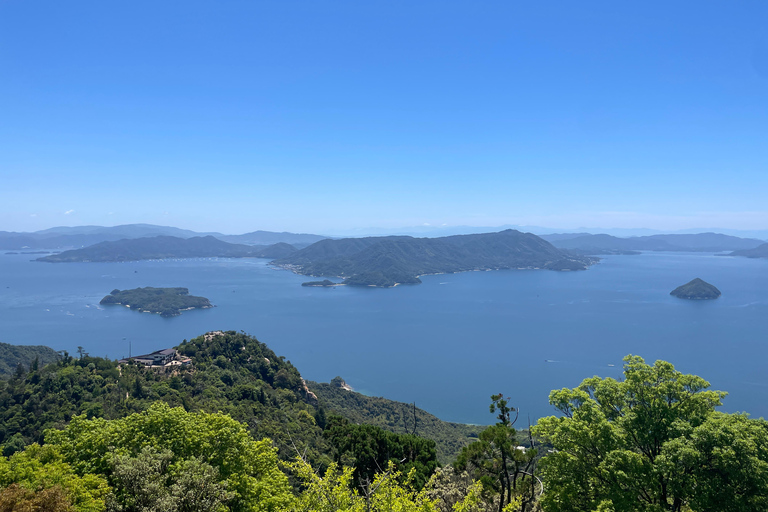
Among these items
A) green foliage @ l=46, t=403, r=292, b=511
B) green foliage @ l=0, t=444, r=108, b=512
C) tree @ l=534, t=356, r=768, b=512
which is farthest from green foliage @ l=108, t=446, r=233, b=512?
tree @ l=534, t=356, r=768, b=512

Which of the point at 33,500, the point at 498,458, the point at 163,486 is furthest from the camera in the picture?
the point at 498,458

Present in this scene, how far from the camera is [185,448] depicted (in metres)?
11.7

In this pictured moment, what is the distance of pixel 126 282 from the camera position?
6845 inches

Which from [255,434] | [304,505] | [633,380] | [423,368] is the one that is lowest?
[423,368]

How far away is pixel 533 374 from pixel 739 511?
71.5 metres

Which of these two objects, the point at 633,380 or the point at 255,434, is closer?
the point at 633,380

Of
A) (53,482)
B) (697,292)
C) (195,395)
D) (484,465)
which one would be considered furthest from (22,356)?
(697,292)

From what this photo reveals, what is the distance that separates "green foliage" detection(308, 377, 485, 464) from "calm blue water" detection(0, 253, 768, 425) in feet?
23.7

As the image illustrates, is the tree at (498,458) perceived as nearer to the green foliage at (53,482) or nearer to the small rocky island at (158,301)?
the green foliage at (53,482)

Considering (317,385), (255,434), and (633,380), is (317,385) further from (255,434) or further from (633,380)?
(633,380)

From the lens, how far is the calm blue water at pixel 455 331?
2872 inches

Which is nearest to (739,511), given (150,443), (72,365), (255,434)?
(150,443)

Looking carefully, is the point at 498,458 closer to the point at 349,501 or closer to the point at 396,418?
the point at 349,501

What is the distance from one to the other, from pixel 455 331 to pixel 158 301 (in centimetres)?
9499
